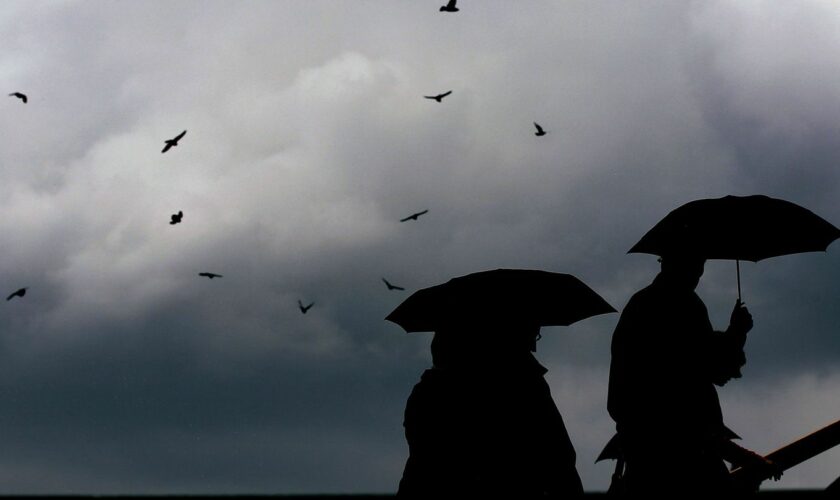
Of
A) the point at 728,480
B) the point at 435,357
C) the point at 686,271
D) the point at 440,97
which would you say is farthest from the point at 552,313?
the point at 440,97

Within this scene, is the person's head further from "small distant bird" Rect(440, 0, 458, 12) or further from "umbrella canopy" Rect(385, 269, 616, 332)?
"small distant bird" Rect(440, 0, 458, 12)

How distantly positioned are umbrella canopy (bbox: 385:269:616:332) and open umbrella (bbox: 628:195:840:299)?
1204 millimetres

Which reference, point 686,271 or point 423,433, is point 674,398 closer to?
point 686,271

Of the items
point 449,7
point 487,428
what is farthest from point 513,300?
point 449,7

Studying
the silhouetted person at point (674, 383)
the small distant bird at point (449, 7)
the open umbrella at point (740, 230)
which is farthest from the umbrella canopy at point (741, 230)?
the small distant bird at point (449, 7)

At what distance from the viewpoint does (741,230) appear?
24.4 ft

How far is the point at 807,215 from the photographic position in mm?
7676

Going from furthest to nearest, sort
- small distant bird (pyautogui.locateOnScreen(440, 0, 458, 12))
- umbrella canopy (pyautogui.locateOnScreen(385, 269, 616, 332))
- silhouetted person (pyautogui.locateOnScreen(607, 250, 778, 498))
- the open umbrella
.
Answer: small distant bird (pyautogui.locateOnScreen(440, 0, 458, 12))
umbrella canopy (pyautogui.locateOnScreen(385, 269, 616, 332))
the open umbrella
silhouetted person (pyautogui.locateOnScreen(607, 250, 778, 498))

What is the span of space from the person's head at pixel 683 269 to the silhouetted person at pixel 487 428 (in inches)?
56.2

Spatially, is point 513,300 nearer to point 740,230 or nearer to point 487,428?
point 487,428

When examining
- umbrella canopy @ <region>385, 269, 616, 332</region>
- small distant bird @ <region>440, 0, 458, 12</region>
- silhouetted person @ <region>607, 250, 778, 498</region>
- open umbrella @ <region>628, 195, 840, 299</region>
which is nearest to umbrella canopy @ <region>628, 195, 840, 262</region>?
open umbrella @ <region>628, 195, 840, 299</region>

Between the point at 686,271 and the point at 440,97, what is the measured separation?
13017mm

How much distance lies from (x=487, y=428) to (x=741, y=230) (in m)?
2.28

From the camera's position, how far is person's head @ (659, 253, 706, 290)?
273 inches
